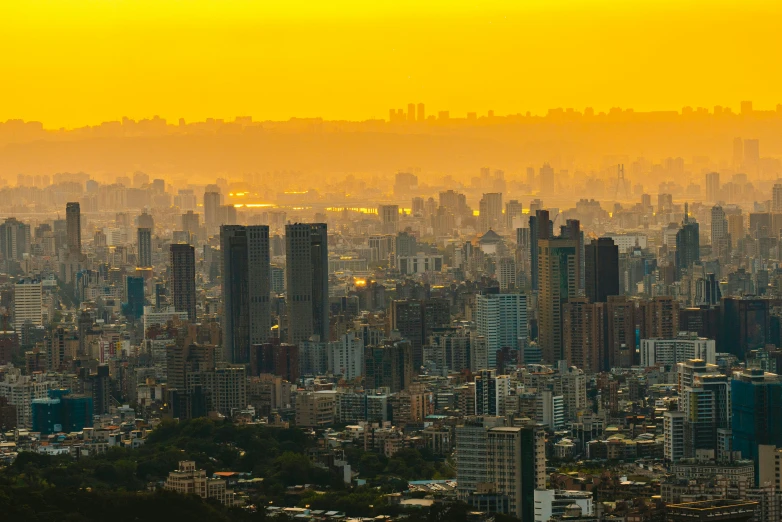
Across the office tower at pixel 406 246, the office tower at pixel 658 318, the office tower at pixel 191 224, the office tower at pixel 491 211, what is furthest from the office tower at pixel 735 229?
the office tower at pixel 191 224

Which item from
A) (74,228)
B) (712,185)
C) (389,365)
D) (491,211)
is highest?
(712,185)

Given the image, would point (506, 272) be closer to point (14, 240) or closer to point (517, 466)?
point (14, 240)

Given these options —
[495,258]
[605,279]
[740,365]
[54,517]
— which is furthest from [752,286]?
[54,517]

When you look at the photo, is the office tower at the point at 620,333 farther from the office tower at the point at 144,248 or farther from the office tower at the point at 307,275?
the office tower at the point at 144,248

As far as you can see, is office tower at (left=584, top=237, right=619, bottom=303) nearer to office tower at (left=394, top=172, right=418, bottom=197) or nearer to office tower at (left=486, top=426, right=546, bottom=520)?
office tower at (left=394, top=172, right=418, bottom=197)

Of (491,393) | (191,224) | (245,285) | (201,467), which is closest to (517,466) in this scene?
(201,467)

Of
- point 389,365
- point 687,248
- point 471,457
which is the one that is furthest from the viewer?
point 687,248

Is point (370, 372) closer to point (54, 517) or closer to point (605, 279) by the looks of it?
point (605, 279)
